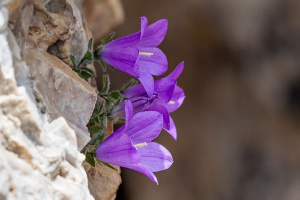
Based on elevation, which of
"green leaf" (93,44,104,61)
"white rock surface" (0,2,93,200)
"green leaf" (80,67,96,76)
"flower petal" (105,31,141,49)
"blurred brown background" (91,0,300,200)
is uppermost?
"white rock surface" (0,2,93,200)

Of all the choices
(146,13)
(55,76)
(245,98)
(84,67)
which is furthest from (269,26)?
(55,76)

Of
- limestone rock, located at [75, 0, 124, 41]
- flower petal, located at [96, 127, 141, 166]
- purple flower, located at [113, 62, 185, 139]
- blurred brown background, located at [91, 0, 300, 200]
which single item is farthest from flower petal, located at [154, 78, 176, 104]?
blurred brown background, located at [91, 0, 300, 200]

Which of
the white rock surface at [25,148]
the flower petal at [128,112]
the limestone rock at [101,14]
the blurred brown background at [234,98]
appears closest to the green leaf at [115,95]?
the flower petal at [128,112]

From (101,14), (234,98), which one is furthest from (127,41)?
(234,98)

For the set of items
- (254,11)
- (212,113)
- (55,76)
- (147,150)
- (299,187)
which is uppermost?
(55,76)

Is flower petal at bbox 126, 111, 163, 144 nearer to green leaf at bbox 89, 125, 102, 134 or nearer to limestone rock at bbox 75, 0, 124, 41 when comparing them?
green leaf at bbox 89, 125, 102, 134

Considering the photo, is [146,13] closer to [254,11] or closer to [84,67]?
[254,11]
